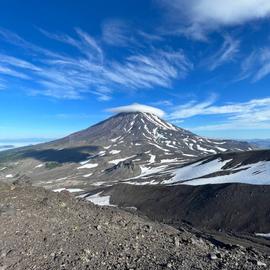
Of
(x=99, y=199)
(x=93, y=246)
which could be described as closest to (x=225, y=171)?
(x=99, y=199)

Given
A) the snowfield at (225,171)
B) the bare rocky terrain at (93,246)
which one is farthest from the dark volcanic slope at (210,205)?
the bare rocky terrain at (93,246)

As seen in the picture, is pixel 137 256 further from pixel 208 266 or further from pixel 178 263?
pixel 208 266

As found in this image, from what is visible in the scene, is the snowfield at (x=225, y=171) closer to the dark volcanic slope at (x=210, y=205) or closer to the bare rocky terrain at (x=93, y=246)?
the dark volcanic slope at (x=210, y=205)

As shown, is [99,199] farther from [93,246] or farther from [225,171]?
[93,246]

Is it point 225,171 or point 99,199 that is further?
point 225,171

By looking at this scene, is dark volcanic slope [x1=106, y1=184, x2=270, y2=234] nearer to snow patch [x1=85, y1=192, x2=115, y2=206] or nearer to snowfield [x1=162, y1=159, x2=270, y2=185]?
snow patch [x1=85, y1=192, x2=115, y2=206]
